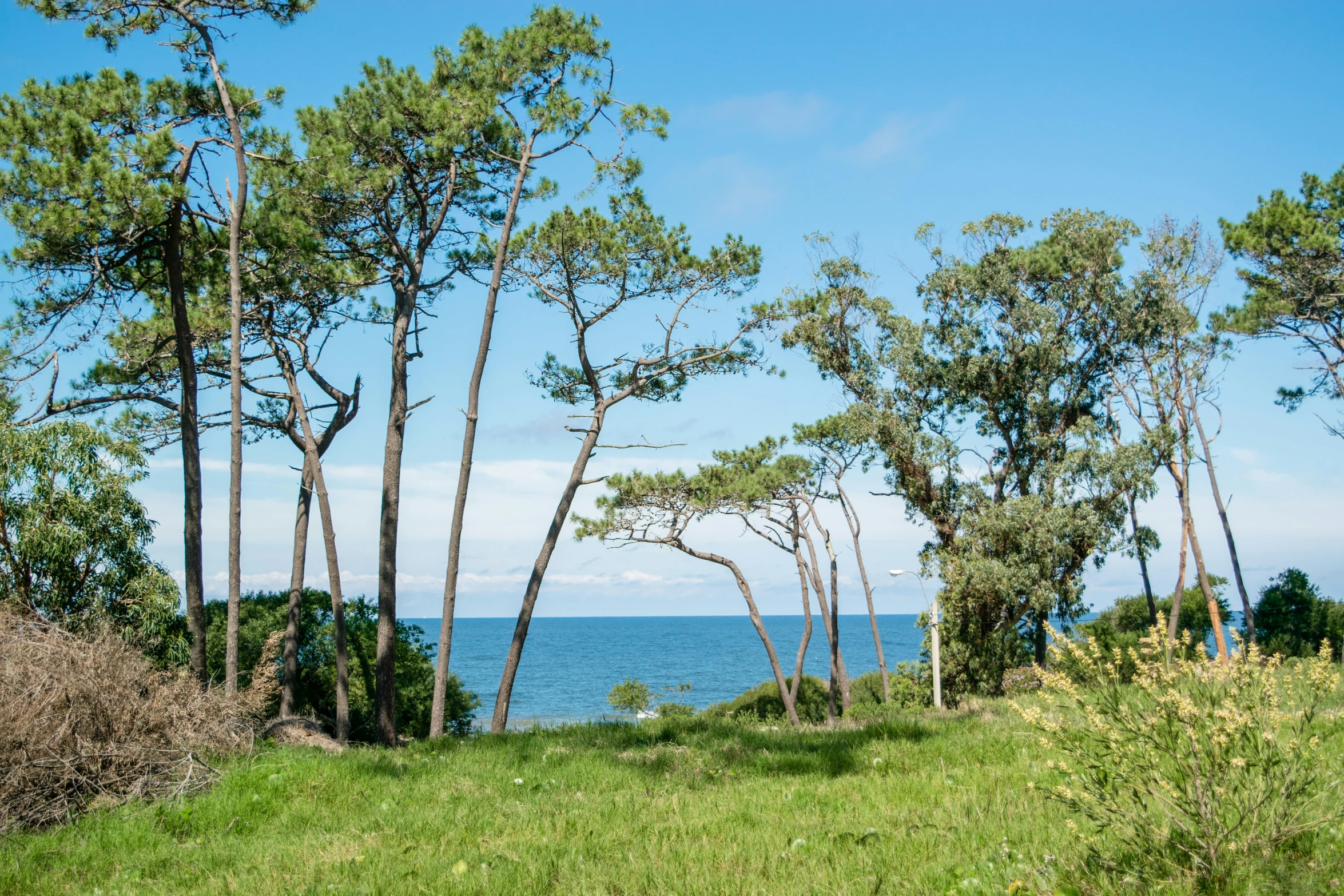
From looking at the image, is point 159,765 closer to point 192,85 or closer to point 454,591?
point 454,591

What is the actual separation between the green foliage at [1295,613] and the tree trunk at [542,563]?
29.9 metres

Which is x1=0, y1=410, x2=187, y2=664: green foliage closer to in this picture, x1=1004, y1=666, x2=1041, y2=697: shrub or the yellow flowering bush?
the yellow flowering bush

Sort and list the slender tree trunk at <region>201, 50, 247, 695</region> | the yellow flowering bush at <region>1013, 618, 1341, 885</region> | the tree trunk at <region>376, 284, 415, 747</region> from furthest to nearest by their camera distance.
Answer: the tree trunk at <region>376, 284, 415, 747</region> → the slender tree trunk at <region>201, 50, 247, 695</region> → the yellow flowering bush at <region>1013, 618, 1341, 885</region>

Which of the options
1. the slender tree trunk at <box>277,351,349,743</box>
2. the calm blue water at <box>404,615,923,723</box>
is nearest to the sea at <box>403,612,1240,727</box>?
the calm blue water at <box>404,615,923,723</box>

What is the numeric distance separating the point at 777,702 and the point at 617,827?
98.7ft

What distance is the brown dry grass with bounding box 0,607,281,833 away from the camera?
6.81 metres

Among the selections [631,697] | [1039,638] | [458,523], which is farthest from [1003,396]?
[631,697]

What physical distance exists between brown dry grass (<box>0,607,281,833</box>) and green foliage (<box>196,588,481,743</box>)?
37.6 ft

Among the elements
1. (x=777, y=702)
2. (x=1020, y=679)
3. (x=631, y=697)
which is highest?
(x=1020, y=679)

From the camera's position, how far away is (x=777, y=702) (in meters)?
34.8

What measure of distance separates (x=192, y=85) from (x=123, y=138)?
1344 mm

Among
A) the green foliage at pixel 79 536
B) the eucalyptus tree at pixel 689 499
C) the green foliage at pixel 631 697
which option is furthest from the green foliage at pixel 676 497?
the green foliage at pixel 631 697

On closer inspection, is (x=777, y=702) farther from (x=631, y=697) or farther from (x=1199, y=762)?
(x=1199, y=762)

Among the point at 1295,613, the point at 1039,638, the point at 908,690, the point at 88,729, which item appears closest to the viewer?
the point at 88,729
